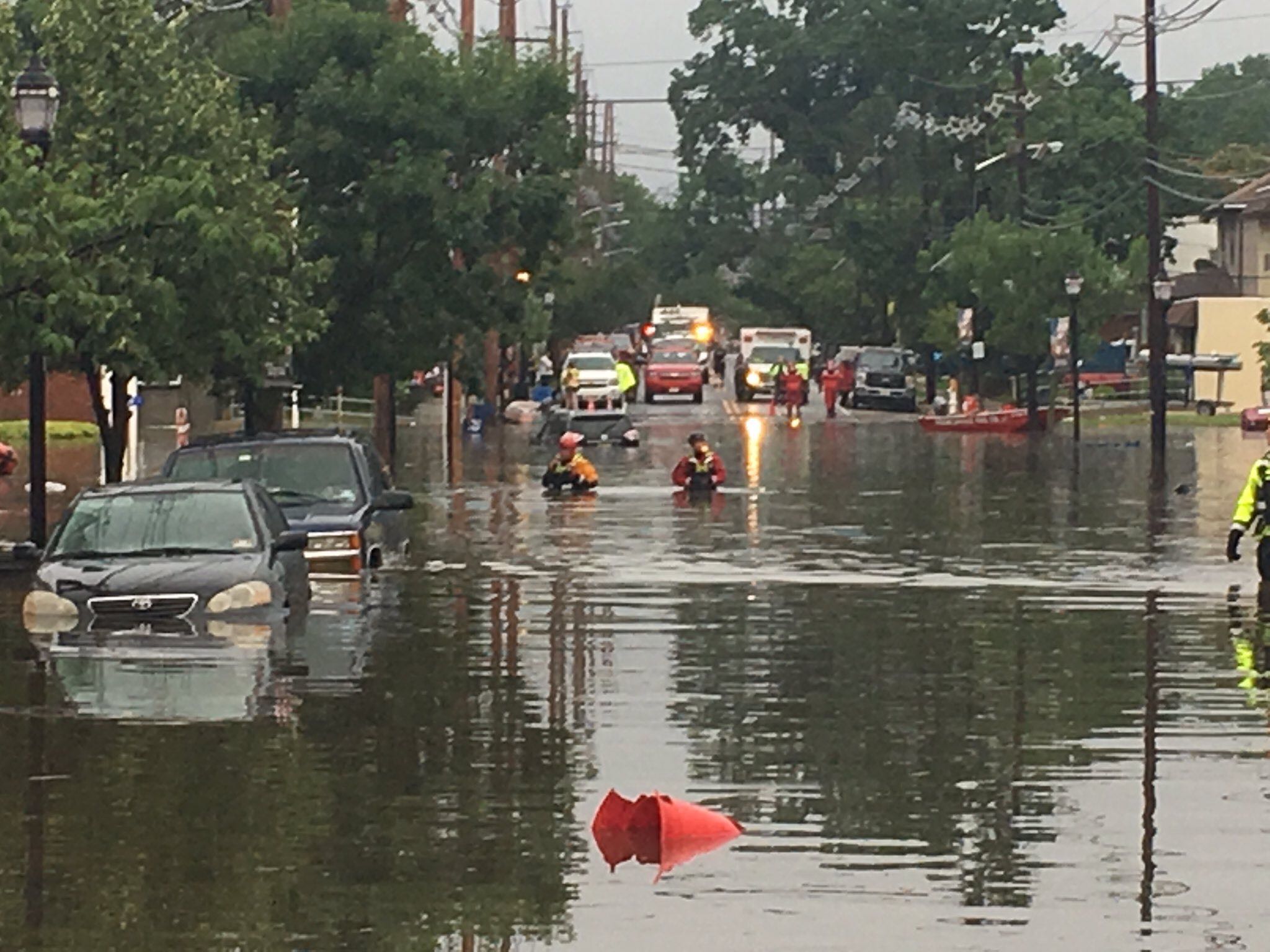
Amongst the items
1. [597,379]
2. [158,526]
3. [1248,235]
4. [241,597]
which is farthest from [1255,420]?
[241,597]

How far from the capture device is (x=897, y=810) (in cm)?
1306

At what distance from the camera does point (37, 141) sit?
25156 millimetres

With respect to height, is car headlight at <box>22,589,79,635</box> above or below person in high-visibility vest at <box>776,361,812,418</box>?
below

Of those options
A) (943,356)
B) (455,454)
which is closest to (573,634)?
(455,454)

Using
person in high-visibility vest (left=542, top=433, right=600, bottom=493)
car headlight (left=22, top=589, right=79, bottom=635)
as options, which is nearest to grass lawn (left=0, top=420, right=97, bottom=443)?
person in high-visibility vest (left=542, top=433, right=600, bottom=493)

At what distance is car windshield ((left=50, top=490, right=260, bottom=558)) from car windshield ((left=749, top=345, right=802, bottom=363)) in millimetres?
74096

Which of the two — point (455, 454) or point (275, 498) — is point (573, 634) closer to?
point (275, 498)

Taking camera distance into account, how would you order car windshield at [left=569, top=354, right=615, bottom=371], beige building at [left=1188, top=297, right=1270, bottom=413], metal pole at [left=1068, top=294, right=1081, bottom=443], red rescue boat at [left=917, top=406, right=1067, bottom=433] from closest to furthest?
metal pole at [left=1068, top=294, right=1081, bottom=443]
red rescue boat at [left=917, top=406, right=1067, bottom=433]
car windshield at [left=569, top=354, right=615, bottom=371]
beige building at [left=1188, top=297, right=1270, bottom=413]

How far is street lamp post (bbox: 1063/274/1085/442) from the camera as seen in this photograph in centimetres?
6719

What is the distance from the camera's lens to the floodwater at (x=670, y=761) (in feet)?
34.6

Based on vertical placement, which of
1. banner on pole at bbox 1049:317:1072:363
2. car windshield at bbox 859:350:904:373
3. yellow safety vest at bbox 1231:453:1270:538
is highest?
banner on pole at bbox 1049:317:1072:363

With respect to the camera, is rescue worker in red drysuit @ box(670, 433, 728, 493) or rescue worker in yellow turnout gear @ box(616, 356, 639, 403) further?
rescue worker in yellow turnout gear @ box(616, 356, 639, 403)

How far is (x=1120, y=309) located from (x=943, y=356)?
14.1m

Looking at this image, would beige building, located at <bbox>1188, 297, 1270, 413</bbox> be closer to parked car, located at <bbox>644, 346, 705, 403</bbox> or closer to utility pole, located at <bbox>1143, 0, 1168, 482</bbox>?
parked car, located at <bbox>644, 346, 705, 403</bbox>
